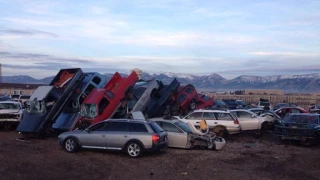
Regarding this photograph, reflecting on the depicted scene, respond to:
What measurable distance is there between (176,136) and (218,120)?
4.88m

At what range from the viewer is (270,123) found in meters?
25.2

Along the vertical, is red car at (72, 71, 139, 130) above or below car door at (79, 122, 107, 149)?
above

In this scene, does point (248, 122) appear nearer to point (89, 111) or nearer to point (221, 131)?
point (221, 131)

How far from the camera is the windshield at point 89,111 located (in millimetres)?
21606

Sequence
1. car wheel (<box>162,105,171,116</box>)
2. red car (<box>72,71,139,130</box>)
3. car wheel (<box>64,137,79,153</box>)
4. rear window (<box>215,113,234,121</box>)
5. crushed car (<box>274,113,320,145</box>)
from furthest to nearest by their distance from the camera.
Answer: car wheel (<box>162,105,171,116</box>) < rear window (<box>215,113,234,121</box>) < red car (<box>72,71,139,130</box>) < crushed car (<box>274,113,320,145</box>) < car wheel (<box>64,137,79,153</box>)

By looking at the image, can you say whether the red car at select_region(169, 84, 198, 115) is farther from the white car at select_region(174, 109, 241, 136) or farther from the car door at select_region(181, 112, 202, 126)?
the white car at select_region(174, 109, 241, 136)

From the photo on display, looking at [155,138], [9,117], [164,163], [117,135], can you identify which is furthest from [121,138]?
[9,117]

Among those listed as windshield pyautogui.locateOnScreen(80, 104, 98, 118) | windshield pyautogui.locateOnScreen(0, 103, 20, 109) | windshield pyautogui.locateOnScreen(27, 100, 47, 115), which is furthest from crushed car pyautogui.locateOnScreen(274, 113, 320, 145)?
windshield pyautogui.locateOnScreen(0, 103, 20, 109)

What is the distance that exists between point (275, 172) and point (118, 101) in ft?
35.7

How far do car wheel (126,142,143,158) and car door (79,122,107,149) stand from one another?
3.33 ft

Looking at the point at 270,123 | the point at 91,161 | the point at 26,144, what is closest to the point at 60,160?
the point at 91,161

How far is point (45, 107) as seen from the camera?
2203 centimetres

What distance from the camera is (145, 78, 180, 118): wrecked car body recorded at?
25766 millimetres

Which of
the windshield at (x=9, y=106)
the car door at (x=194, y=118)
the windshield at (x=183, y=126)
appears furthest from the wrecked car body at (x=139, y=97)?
the windshield at (x=9, y=106)
